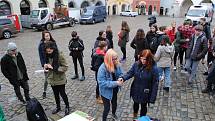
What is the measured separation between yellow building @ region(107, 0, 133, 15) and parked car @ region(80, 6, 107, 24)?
785 inches

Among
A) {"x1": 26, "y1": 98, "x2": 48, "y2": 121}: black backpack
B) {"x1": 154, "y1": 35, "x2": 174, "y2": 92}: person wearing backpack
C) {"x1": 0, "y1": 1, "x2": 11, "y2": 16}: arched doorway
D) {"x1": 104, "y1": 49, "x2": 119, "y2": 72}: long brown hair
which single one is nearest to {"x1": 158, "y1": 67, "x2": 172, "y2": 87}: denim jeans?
{"x1": 154, "y1": 35, "x2": 174, "y2": 92}: person wearing backpack

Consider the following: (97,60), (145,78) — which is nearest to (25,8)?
(97,60)

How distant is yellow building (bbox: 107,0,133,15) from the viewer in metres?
51.0

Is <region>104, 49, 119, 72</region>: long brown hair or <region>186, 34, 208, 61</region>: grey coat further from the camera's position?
<region>186, 34, 208, 61</region>: grey coat

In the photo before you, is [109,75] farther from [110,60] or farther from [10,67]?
[10,67]

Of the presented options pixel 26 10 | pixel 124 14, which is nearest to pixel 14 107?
pixel 26 10

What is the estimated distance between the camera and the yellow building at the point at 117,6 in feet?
167

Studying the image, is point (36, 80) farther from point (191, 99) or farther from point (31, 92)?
point (191, 99)

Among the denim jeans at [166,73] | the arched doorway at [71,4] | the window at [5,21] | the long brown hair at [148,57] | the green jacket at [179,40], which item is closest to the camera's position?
the long brown hair at [148,57]

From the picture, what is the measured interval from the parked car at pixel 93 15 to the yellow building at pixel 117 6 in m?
19.9

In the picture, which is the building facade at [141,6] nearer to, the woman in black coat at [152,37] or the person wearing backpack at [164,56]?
the woman in black coat at [152,37]

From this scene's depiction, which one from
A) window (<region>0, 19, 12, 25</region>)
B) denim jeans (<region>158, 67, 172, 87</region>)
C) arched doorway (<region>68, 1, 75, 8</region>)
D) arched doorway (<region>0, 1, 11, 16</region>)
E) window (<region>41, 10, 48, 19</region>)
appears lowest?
denim jeans (<region>158, 67, 172, 87</region>)

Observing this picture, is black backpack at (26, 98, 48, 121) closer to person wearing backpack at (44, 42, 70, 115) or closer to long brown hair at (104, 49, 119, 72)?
person wearing backpack at (44, 42, 70, 115)

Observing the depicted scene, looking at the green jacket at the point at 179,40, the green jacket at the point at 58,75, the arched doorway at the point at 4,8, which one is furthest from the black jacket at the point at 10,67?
the arched doorway at the point at 4,8
